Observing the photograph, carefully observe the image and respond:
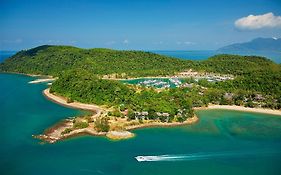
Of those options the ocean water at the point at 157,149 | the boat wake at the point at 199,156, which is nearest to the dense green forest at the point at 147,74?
the ocean water at the point at 157,149

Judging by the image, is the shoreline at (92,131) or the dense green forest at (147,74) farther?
the dense green forest at (147,74)

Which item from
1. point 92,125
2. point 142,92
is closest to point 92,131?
point 92,125

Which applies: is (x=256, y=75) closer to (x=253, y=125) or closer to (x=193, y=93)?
(x=193, y=93)

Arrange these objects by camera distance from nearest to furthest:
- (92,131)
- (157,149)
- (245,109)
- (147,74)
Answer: (157,149) < (92,131) < (245,109) < (147,74)

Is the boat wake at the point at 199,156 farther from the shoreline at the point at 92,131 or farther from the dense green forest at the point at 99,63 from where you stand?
the dense green forest at the point at 99,63

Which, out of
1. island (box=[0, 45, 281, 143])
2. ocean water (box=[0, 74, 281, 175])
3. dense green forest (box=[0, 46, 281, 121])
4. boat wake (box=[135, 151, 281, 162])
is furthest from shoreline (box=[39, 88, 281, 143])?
boat wake (box=[135, 151, 281, 162])

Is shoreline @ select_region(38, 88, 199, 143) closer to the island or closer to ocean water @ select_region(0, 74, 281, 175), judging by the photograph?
the island

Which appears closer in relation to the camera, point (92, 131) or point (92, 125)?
point (92, 131)

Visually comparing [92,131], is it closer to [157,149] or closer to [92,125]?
[92,125]
